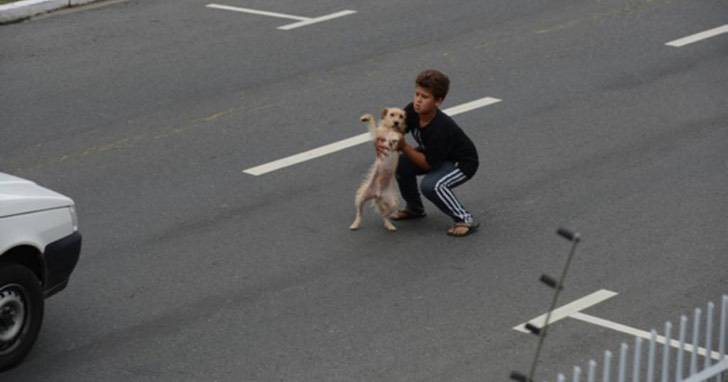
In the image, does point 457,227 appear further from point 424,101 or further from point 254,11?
point 254,11

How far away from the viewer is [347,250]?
10648 mm

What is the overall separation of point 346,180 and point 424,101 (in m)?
1.61

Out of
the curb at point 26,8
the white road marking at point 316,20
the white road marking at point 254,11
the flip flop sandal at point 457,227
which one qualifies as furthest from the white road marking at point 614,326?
the curb at point 26,8

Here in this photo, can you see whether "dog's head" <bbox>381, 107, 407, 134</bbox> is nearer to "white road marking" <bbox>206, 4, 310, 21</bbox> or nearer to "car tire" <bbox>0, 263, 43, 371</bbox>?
"car tire" <bbox>0, 263, 43, 371</bbox>

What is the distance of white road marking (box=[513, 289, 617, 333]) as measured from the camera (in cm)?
921

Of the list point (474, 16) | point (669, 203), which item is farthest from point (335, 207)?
point (474, 16)

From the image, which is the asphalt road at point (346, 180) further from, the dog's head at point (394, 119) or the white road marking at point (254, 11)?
the dog's head at point (394, 119)

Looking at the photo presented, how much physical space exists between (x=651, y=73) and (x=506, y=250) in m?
5.03

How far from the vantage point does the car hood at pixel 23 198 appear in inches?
332

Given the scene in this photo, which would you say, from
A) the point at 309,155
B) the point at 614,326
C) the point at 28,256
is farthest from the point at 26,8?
the point at 614,326

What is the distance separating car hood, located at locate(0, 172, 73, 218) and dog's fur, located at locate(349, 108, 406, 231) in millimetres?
2520

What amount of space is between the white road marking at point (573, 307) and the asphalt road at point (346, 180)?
0.08 metres

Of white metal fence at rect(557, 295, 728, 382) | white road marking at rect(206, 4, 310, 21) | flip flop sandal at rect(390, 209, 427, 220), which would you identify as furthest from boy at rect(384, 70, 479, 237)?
white road marking at rect(206, 4, 310, 21)

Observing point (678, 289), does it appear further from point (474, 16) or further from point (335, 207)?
point (474, 16)
